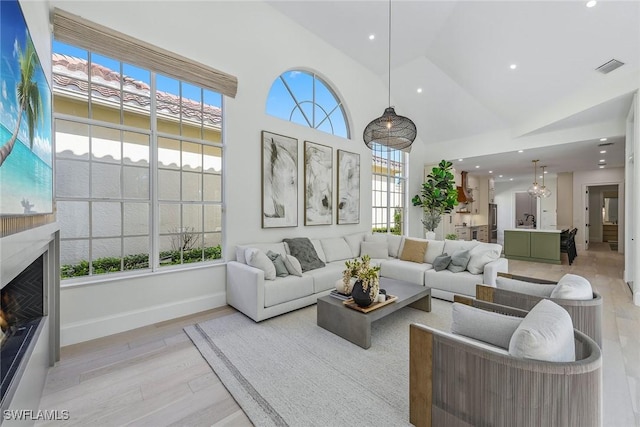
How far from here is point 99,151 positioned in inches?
114

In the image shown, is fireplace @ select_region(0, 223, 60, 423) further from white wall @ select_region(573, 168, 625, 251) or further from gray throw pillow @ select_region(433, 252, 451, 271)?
white wall @ select_region(573, 168, 625, 251)

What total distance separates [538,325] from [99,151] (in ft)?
13.1

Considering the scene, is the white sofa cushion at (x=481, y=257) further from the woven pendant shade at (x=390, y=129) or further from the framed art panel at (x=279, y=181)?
the framed art panel at (x=279, y=181)

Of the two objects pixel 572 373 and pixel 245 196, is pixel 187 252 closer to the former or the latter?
pixel 245 196

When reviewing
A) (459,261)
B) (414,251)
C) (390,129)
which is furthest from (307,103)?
(459,261)

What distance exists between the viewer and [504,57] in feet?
14.5

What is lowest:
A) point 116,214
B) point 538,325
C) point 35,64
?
A: point 538,325

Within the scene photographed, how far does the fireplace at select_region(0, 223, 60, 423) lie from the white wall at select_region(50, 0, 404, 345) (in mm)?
633

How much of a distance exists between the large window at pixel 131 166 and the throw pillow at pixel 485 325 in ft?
10.3

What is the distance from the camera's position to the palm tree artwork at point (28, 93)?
1.32m

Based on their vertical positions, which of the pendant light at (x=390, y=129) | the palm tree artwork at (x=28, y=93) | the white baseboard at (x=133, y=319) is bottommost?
the white baseboard at (x=133, y=319)

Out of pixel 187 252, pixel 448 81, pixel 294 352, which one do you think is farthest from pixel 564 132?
pixel 187 252

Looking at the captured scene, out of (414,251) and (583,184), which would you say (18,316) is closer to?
(414,251)

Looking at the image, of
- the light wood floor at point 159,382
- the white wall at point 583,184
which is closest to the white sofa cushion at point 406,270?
the light wood floor at point 159,382
